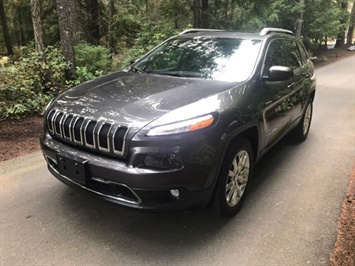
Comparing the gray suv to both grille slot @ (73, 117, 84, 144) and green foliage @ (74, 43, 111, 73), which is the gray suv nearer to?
grille slot @ (73, 117, 84, 144)

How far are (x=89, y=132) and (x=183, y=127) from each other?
2.63 ft

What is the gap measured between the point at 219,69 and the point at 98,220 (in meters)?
2.08

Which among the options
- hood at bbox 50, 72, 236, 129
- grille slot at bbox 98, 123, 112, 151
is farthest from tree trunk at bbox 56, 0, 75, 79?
grille slot at bbox 98, 123, 112, 151

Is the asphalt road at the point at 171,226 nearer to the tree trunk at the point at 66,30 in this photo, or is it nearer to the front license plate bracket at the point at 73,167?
the front license plate bracket at the point at 73,167

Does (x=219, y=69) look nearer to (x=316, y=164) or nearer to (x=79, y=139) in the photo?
(x=79, y=139)

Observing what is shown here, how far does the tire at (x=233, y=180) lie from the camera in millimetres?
3061

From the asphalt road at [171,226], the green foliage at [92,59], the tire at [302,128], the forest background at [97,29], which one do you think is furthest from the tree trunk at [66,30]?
the tire at [302,128]

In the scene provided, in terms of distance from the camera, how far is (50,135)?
328cm

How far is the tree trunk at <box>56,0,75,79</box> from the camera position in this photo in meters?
7.73

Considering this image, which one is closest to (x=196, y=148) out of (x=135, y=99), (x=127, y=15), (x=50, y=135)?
(x=135, y=99)

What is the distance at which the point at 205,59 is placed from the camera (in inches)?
156

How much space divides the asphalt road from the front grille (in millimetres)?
728

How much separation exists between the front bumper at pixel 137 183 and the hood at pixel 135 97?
36 centimetres

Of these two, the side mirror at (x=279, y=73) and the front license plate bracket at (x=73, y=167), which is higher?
the side mirror at (x=279, y=73)
